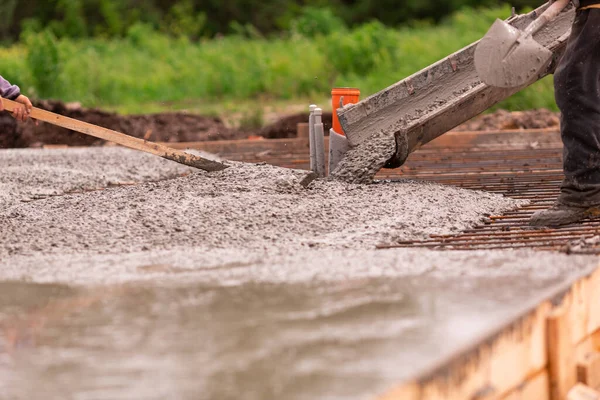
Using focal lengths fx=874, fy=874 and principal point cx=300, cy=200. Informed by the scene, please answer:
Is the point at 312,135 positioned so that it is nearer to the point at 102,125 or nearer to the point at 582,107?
the point at 582,107

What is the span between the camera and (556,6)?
3789 millimetres

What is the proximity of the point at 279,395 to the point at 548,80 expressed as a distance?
9.77m

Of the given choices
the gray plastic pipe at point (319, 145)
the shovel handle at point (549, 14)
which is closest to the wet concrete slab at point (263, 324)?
the shovel handle at point (549, 14)

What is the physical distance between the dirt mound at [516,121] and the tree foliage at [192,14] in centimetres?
1647

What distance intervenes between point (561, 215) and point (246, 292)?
170 cm

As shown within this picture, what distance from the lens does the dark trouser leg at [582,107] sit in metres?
3.67

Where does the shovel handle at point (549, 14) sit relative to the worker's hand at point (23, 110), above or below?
above

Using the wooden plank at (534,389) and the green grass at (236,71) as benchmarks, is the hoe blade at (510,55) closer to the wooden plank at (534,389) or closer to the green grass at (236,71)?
the wooden plank at (534,389)

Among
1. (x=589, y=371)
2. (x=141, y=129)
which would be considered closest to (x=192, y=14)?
(x=141, y=129)

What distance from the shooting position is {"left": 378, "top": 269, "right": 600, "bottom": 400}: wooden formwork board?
1.90 m

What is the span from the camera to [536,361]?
7.72ft

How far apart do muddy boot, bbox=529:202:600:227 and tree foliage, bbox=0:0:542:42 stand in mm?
21734

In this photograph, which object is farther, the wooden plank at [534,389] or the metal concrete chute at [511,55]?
the metal concrete chute at [511,55]

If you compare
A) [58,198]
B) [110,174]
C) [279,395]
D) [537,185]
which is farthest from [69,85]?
[279,395]
